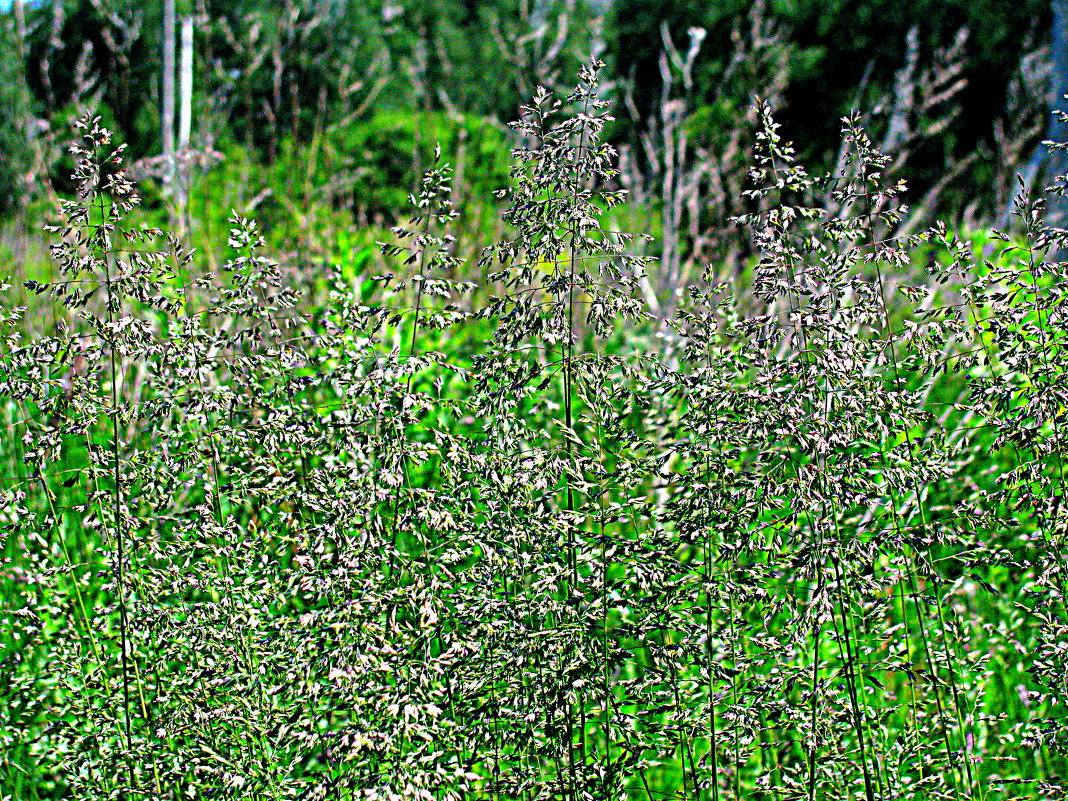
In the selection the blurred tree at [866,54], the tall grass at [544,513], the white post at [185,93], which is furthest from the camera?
the blurred tree at [866,54]

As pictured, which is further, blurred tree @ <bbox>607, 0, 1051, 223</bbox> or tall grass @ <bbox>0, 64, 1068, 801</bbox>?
blurred tree @ <bbox>607, 0, 1051, 223</bbox>

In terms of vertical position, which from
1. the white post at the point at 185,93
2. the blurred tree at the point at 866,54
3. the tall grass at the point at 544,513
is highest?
the blurred tree at the point at 866,54

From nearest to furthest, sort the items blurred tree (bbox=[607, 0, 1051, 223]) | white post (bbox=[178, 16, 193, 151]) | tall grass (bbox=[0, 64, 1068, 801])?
tall grass (bbox=[0, 64, 1068, 801]), white post (bbox=[178, 16, 193, 151]), blurred tree (bbox=[607, 0, 1051, 223])

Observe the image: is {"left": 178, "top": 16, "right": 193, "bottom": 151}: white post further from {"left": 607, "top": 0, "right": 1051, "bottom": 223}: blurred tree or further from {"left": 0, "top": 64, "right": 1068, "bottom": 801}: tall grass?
{"left": 607, "top": 0, "right": 1051, "bottom": 223}: blurred tree

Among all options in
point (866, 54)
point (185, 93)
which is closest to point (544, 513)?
point (185, 93)

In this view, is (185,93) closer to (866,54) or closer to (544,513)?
(544,513)

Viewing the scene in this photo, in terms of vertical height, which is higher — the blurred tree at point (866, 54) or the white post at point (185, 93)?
the blurred tree at point (866, 54)

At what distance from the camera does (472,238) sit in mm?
5023

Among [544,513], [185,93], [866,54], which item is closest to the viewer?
[544,513]

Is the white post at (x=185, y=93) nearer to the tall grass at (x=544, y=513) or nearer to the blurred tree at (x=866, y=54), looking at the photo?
the tall grass at (x=544, y=513)

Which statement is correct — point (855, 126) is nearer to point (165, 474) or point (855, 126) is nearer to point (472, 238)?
point (165, 474)

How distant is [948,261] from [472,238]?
3.35m

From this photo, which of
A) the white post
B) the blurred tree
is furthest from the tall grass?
the blurred tree

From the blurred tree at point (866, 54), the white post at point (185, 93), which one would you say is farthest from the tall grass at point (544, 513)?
the blurred tree at point (866, 54)
